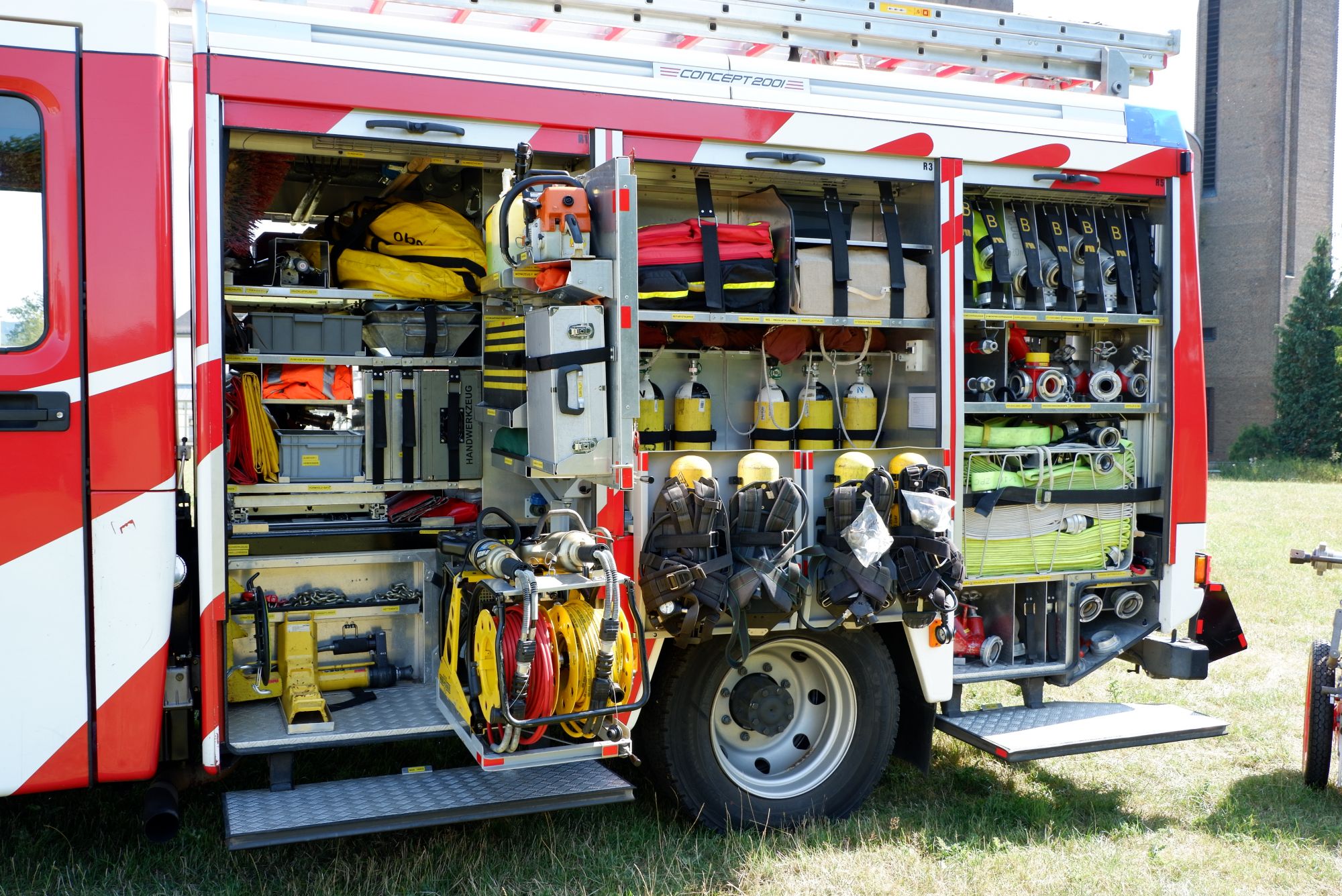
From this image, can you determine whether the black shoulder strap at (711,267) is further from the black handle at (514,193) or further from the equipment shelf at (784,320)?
the black handle at (514,193)

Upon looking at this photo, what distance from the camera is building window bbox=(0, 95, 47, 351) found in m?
3.45

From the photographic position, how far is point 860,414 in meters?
5.38

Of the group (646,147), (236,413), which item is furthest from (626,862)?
(646,147)

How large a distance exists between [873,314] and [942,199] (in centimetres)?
56

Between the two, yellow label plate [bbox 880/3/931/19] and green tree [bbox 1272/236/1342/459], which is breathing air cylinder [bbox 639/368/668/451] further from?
green tree [bbox 1272/236/1342/459]

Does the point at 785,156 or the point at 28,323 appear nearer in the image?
the point at 28,323

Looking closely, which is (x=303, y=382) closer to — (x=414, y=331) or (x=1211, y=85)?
(x=414, y=331)

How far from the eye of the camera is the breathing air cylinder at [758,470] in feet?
14.6

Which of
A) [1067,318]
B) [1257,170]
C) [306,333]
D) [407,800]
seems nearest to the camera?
[407,800]

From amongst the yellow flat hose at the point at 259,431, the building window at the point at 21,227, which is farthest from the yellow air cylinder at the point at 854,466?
the building window at the point at 21,227

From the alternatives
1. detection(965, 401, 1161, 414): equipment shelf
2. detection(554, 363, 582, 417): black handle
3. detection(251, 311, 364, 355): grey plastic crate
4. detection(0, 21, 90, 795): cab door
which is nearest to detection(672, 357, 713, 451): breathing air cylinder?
detection(965, 401, 1161, 414): equipment shelf

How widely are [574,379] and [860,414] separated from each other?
194cm

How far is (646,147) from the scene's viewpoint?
4336 mm

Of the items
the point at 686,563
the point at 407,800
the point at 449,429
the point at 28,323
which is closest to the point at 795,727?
the point at 686,563
